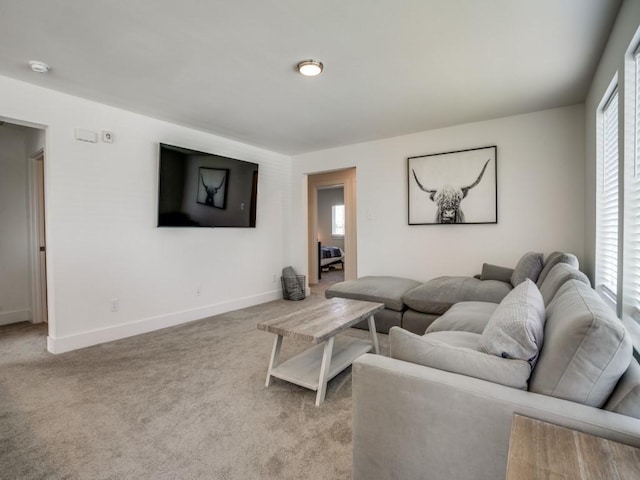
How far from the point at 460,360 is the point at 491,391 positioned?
0.49ft

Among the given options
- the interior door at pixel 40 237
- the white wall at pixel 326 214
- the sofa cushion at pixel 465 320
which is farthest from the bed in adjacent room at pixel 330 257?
the sofa cushion at pixel 465 320

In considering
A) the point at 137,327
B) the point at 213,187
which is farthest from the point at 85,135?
the point at 137,327

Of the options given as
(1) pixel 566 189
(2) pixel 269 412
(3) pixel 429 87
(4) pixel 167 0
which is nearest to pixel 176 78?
(4) pixel 167 0

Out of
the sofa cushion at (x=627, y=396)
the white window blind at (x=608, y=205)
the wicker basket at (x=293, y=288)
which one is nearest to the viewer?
the sofa cushion at (x=627, y=396)

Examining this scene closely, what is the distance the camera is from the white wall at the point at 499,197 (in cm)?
337

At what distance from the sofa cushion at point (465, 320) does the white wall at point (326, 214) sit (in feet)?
25.0

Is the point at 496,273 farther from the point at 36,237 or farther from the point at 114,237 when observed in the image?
the point at 36,237

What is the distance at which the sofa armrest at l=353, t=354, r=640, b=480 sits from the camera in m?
0.94

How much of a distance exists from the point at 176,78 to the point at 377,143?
2.72m

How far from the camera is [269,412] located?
1.99 m

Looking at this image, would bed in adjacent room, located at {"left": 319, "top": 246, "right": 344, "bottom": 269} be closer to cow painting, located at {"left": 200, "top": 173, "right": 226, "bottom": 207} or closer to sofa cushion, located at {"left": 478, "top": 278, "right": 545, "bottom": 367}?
cow painting, located at {"left": 200, "top": 173, "right": 226, "bottom": 207}

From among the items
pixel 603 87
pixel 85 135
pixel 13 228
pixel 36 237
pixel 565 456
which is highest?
Answer: pixel 603 87

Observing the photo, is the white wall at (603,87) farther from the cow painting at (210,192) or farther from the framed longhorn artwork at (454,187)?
the cow painting at (210,192)

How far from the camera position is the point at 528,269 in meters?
2.96
